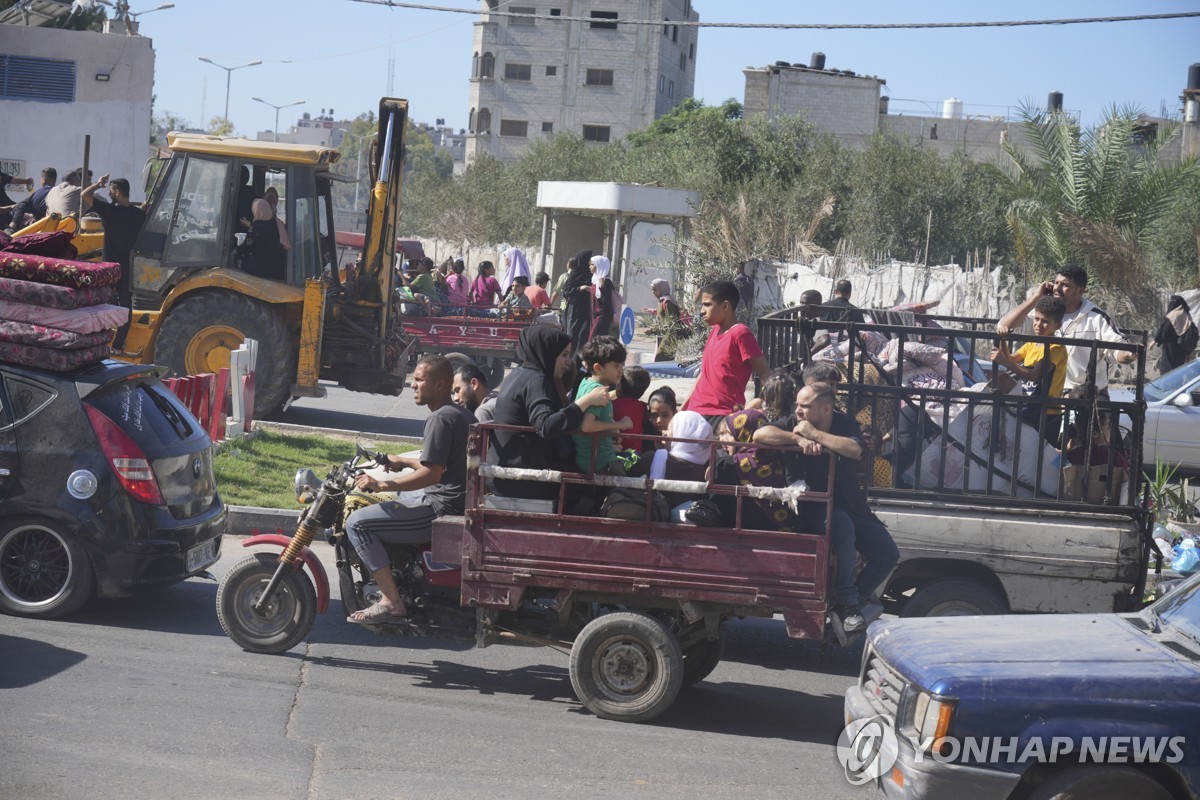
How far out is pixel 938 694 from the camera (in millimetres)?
4242

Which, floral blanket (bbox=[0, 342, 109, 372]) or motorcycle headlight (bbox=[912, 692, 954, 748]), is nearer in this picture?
motorcycle headlight (bbox=[912, 692, 954, 748])

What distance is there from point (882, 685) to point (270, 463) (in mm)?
7751

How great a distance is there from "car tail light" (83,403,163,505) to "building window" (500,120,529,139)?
72160mm

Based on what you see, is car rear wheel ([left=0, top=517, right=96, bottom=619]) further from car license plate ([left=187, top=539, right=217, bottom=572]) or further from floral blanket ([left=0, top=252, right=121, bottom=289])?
floral blanket ([left=0, top=252, right=121, bottom=289])

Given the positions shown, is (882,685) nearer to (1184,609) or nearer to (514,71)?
(1184,609)

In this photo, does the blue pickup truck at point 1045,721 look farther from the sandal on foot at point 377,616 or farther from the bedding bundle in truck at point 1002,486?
the sandal on foot at point 377,616

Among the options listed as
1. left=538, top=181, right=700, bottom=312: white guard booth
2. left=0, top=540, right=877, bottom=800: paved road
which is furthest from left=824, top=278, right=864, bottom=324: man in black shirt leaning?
left=538, top=181, right=700, bottom=312: white guard booth

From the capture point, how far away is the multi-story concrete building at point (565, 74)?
75.1 meters

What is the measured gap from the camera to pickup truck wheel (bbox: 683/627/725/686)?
264 inches

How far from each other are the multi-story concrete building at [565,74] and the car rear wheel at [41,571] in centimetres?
6972

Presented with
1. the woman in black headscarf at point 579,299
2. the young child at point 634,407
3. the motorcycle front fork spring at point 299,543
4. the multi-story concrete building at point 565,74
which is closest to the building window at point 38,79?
the woman in black headscarf at point 579,299

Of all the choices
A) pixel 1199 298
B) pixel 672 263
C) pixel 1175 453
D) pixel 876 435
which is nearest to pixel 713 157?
pixel 672 263

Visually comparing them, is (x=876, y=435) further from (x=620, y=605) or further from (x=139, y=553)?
(x=139, y=553)

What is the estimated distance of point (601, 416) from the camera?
6227 millimetres
